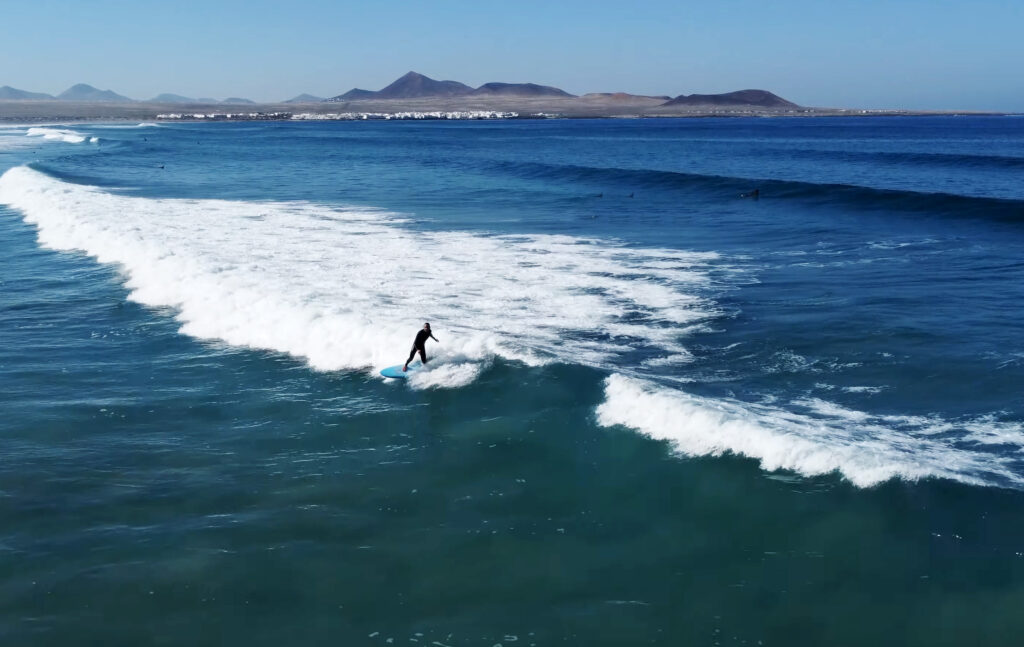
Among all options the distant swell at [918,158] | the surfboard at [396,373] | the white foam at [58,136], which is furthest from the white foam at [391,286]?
the white foam at [58,136]

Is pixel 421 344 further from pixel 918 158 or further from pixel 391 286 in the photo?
pixel 918 158

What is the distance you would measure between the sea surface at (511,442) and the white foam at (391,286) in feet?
0.52

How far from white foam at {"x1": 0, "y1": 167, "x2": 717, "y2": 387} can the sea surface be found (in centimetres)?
16

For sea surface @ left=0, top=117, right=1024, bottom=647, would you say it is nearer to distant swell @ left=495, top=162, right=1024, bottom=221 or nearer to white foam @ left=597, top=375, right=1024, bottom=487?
white foam @ left=597, top=375, right=1024, bottom=487

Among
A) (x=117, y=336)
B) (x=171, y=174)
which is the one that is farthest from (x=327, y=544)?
(x=171, y=174)

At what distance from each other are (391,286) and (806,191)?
31154 mm

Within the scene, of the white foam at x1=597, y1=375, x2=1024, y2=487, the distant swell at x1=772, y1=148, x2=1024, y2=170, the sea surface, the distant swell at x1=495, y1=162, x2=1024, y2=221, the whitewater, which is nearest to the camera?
the sea surface

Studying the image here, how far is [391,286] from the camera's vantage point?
26031mm

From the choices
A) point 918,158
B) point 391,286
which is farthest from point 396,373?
point 918,158

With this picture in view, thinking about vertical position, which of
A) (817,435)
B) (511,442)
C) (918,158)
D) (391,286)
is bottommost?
(511,442)

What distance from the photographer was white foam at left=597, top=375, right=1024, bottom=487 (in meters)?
14.0

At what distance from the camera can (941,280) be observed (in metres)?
26.9

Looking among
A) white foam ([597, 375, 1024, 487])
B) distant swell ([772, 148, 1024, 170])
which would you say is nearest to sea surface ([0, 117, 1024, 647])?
white foam ([597, 375, 1024, 487])

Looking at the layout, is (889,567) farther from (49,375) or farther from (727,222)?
(727,222)
